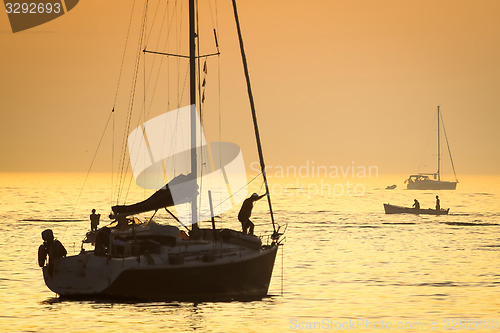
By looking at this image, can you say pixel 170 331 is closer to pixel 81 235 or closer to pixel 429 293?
pixel 429 293

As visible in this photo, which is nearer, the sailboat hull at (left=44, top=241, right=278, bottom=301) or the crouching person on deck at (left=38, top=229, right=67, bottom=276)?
the sailboat hull at (left=44, top=241, right=278, bottom=301)

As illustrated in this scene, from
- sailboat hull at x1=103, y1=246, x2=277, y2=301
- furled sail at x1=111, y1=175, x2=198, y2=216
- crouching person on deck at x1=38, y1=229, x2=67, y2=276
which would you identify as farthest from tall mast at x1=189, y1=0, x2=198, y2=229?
crouching person on deck at x1=38, y1=229, x2=67, y2=276

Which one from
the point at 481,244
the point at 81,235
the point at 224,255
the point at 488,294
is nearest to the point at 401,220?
the point at 481,244

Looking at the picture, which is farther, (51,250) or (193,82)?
(193,82)

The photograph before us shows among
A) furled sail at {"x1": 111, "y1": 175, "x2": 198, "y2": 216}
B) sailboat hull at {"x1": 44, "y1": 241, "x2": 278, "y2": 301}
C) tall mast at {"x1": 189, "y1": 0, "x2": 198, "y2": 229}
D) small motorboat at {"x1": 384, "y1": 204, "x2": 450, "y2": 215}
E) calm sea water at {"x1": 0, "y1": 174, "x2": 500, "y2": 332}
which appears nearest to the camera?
calm sea water at {"x1": 0, "y1": 174, "x2": 500, "y2": 332}

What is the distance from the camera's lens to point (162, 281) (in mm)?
35406

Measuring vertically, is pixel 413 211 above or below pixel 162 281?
above

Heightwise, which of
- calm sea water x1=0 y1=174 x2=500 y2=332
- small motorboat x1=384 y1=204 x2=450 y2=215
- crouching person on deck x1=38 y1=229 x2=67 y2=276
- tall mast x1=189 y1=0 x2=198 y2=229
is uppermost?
tall mast x1=189 y1=0 x2=198 y2=229

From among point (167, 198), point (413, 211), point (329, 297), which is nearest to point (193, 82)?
point (167, 198)

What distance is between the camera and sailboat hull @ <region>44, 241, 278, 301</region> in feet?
116

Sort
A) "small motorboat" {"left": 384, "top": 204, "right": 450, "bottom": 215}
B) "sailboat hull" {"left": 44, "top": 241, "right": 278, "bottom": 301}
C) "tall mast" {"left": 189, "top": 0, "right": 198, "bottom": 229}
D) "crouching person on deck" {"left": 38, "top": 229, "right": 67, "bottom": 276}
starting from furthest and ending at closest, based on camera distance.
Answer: "small motorboat" {"left": 384, "top": 204, "right": 450, "bottom": 215}, "tall mast" {"left": 189, "top": 0, "right": 198, "bottom": 229}, "crouching person on deck" {"left": 38, "top": 229, "right": 67, "bottom": 276}, "sailboat hull" {"left": 44, "top": 241, "right": 278, "bottom": 301}

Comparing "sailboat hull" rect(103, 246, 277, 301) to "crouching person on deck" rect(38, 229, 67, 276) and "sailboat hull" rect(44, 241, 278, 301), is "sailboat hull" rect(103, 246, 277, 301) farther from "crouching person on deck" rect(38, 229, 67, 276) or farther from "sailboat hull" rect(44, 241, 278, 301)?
"crouching person on deck" rect(38, 229, 67, 276)

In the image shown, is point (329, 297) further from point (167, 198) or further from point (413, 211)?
point (413, 211)

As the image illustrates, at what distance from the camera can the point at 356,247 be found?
6788cm
